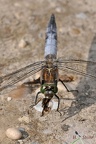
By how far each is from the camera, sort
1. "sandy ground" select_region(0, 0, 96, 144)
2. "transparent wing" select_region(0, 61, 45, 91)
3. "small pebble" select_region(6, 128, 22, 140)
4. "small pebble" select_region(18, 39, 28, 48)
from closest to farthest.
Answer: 1. "small pebble" select_region(6, 128, 22, 140)
2. "sandy ground" select_region(0, 0, 96, 144)
3. "transparent wing" select_region(0, 61, 45, 91)
4. "small pebble" select_region(18, 39, 28, 48)

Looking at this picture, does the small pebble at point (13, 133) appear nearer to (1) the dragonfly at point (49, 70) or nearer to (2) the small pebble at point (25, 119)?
(2) the small pebble at point (25, 119)

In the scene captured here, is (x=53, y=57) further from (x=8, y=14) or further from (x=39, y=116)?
(x=8, y=14)

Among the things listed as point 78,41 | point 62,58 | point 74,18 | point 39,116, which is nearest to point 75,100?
point 39,116

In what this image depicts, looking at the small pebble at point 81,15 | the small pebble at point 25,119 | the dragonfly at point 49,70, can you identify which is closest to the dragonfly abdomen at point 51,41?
the dragonfly at point 49,70

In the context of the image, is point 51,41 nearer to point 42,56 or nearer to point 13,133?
point 42,56

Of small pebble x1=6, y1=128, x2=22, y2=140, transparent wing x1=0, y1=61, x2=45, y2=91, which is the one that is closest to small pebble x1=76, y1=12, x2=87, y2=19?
transparent wing x1=0, y1=61, x2=45, y2=91

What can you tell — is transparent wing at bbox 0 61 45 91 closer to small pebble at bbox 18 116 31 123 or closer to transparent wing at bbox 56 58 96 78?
transparent wing at bbox 56 58 96 78

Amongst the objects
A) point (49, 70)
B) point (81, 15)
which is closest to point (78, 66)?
point (49, 70)

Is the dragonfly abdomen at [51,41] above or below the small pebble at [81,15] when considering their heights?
below
